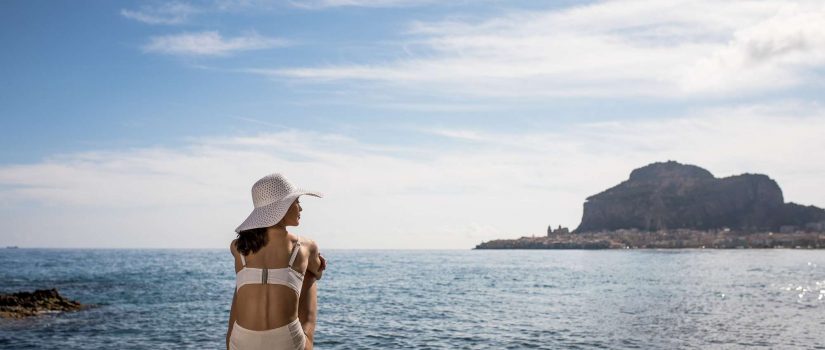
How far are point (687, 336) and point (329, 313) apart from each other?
18415 millimetres

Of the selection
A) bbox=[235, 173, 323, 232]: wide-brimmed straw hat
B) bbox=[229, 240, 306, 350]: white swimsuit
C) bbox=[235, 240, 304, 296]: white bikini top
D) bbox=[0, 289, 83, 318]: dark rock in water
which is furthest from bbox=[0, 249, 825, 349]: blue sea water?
bbox=[235, 173, 323, 232]: wide-brimmed straw hat

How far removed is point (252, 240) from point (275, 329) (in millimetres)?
729

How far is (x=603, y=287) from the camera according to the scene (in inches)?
2392

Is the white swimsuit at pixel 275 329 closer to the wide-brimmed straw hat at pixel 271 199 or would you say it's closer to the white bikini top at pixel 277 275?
the white bikini top at pixel 277 275

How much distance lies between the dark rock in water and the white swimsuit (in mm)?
33100

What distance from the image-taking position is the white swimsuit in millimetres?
5332

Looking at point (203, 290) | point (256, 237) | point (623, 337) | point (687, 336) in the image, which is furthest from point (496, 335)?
point (203, 290)

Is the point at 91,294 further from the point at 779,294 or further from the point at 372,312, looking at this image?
the point at 779,294

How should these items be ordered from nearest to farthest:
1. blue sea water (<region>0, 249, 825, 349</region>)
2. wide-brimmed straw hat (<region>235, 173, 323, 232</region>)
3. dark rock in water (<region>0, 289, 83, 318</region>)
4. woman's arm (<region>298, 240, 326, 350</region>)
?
wide-brimmed straw hat (<region>235, 173, 323, 232</region>), woman's arm (<region>298, 240, 326, 350</region>), blue sea water (<region>0, 249, 825, 349</region>), dark rock in water (<region>0, 289, 83, 318</region>)

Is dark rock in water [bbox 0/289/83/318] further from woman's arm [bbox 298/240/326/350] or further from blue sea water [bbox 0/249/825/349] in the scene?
woman's arm [bbox 298/240/326/350]

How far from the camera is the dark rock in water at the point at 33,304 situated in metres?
34.2

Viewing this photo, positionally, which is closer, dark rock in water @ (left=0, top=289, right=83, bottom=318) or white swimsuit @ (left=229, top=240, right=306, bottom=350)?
white swimsuit @ (left=229, top=240, right=306, bottom=350)

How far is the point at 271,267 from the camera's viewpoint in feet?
17.5

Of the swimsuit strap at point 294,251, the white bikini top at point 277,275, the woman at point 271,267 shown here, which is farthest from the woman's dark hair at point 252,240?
the swimsuit strap at point 294,251
